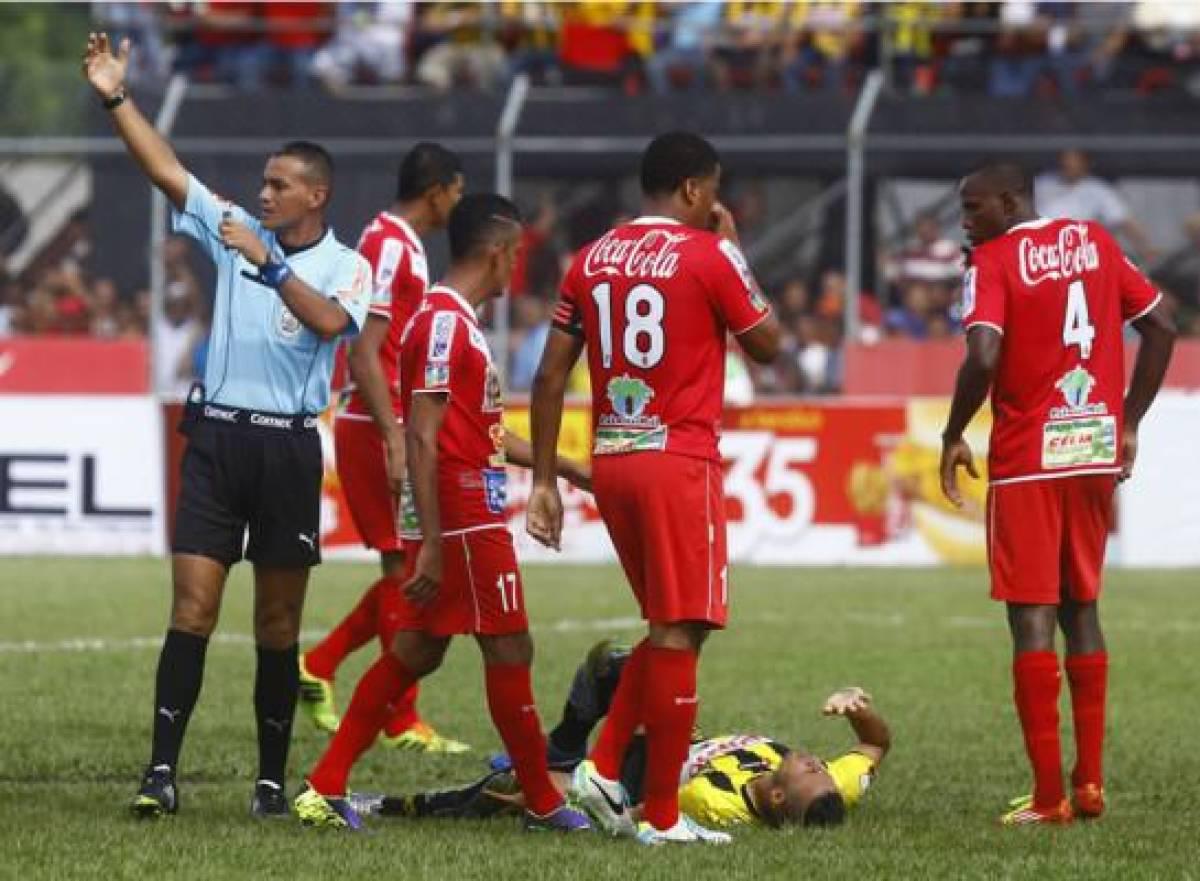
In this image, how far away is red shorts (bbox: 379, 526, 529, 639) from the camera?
883 centimetres

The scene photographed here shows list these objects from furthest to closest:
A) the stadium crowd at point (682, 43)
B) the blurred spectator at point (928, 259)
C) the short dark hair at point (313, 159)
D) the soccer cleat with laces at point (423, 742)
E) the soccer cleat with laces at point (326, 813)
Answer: the stadium crowd at point (682, 43) → the blurred spectator at point (928, 259) → the soccer cleat with laces at point (423, 742) → the short dark hair at point (313, 159) → the soccer cleat with laces at point (326, 813)

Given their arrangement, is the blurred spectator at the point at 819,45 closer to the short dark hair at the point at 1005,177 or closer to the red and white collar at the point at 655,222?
the short dark hair at the point at 1005,177

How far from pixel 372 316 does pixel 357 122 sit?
13.3m

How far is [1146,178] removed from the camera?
2338cm

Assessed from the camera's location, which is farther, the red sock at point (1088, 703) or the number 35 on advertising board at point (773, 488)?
the number 35 on advertising board at point (773, 488)

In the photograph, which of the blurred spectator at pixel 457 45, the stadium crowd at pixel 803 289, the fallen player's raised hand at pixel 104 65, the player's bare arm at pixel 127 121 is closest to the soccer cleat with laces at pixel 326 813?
the player's bare arm at pixel 127 121

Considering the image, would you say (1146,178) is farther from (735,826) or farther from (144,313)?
(735,826)

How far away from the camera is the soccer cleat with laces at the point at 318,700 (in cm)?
1183

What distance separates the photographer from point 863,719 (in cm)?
924

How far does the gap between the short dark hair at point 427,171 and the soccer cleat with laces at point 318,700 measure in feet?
6.89

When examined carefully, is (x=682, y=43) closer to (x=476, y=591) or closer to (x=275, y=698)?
(x=275, y=698)

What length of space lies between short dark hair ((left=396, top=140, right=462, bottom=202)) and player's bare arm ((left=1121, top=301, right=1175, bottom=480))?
326 centimetres

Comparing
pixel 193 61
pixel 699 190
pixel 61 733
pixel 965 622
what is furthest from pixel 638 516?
pixel 193 61

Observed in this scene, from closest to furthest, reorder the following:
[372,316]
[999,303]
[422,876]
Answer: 1. [422,876]
2. [999,303]
3. [372,316]
